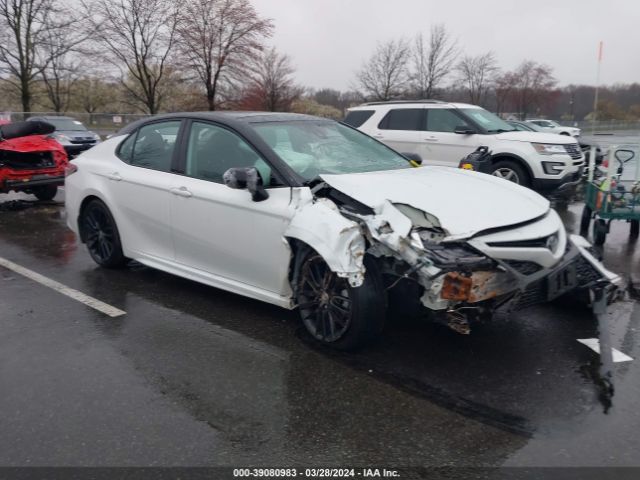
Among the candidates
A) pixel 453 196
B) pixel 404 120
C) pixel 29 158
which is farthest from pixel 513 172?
pixel 29 158

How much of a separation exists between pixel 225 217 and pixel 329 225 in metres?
1.09

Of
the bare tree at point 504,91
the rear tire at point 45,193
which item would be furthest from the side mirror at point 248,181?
the bare tree at point 504,91

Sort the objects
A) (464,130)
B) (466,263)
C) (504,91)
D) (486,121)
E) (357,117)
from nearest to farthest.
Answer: (466,263)
(464,130)
(486,121)
(357,117)
(504,91)

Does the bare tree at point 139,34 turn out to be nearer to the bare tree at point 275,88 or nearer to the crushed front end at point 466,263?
the bare tree at point 275,88

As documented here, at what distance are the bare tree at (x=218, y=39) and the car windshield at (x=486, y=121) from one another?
21726 mm

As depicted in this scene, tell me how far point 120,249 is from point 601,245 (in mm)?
5649

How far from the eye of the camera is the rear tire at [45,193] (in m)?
10.8

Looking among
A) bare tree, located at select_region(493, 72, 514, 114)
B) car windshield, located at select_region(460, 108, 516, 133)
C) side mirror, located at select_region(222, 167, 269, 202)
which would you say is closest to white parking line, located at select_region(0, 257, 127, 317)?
side mirror, located at select_region(222, 167, 269, 202)

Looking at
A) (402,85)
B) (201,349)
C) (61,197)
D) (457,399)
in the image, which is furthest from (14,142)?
(402,85)

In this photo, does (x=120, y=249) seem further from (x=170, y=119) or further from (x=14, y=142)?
(x=14, y=142)

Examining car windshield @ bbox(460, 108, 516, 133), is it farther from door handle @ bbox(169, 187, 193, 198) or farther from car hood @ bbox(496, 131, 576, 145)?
door handle @ bbox(169, 187, 193, 198)

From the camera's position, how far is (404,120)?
11.0 meters

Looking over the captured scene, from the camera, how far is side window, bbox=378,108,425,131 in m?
10.8

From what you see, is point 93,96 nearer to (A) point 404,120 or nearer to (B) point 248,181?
(A) point 404,120
